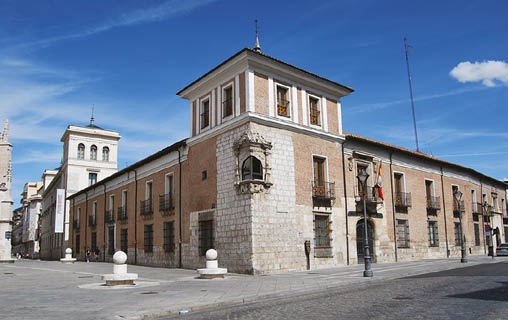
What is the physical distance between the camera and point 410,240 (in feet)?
85.9

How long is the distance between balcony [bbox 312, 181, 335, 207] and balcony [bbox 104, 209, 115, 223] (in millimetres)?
18587

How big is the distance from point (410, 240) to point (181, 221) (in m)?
13.7

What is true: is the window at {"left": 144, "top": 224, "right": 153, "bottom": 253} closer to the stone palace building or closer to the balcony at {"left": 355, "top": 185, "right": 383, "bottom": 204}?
the stone palace building

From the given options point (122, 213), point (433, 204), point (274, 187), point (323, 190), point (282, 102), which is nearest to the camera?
point (274, 187)

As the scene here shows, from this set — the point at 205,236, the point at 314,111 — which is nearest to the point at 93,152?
the point at 205,236

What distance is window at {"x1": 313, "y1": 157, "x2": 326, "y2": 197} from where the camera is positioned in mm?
20625

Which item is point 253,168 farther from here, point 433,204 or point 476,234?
point 476,234

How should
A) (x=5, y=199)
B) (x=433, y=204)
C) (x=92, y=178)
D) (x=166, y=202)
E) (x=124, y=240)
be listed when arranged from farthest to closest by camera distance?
(x=92, y=178), (x=5, y=199), (x=124, y=240), (x=433, y=204), (x=166, y=202)

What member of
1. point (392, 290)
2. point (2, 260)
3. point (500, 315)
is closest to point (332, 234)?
point (392, 290)

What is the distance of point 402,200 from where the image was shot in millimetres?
26031

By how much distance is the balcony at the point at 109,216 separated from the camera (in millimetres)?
33112

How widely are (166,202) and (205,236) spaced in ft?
16.0

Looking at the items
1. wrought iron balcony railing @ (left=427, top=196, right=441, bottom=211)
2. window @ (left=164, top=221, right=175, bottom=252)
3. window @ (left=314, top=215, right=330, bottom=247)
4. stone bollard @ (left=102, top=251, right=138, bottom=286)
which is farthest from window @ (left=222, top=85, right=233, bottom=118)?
wrought iron balcony railing @ (left=427, top=196, right=441, bottom=211)

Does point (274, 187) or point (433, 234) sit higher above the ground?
point (274, 187)
